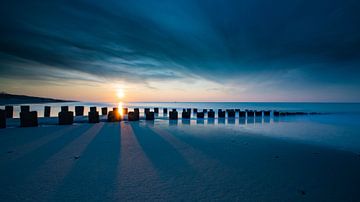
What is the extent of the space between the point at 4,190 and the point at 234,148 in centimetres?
552

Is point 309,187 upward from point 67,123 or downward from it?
downward

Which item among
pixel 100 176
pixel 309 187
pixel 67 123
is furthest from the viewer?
pixel 67 123

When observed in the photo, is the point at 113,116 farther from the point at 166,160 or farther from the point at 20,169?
the point at 166,160

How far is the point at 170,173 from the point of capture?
11.4ft

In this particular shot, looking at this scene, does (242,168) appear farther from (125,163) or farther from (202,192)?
(125,163)

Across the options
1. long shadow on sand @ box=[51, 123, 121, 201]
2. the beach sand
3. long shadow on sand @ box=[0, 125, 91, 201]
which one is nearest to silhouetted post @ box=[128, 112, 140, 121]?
the beach sand

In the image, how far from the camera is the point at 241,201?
2537 mm

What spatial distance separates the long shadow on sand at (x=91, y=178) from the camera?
8.40ft

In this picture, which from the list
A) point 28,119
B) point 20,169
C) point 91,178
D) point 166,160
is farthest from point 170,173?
point 28,119

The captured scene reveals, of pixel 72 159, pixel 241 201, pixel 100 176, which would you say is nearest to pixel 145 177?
pixel 100 176

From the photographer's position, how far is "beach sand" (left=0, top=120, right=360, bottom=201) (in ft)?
8.73

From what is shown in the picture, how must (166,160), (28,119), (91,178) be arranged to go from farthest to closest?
1. (28,119)
2. (166,160)
3. (91,178)

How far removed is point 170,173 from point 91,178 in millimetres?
1544

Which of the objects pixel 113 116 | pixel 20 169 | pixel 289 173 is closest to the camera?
pixel 20 169
